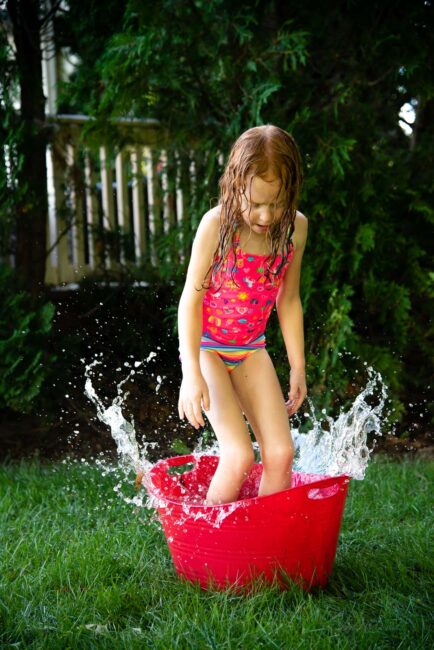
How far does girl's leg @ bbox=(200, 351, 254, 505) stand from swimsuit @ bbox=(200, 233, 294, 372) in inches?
4.1

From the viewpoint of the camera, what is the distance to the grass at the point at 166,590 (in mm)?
2062

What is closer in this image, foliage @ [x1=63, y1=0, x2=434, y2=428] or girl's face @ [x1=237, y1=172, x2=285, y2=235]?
girl's face @ [x1=237, y1=172, x2=285, y2=235]

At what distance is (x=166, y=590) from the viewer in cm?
241

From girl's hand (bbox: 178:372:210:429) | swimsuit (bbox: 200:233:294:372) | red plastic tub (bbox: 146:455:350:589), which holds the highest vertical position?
swimsuit (bbox: 200:233:294:372)

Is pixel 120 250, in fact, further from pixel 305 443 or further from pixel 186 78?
pixel 305 443

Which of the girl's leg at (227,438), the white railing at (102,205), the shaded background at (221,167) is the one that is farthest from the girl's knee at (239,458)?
the white railing at (102,205)

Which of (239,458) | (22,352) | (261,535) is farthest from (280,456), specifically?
(22,352)

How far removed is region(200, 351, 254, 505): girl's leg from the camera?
8.00ft

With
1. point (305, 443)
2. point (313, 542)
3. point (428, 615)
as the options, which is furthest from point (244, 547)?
point (305, 443)

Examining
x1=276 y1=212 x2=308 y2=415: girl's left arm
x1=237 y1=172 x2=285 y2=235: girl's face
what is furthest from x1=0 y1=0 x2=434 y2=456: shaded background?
x1=237 y1=172 x2=285 y2=235: girl's face

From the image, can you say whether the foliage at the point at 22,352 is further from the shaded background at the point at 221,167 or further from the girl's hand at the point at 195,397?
the girl's hand at the point at 195,397

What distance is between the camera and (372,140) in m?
4.27

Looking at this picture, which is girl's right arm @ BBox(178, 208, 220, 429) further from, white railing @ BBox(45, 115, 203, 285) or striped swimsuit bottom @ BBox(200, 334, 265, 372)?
white railing @ BBox(45, 115, 203, 285)

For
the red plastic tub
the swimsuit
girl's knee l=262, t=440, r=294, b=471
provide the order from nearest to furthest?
the red plastic tub, girl's knee l=262, t=440, r=294, b=471, the swimsuit
